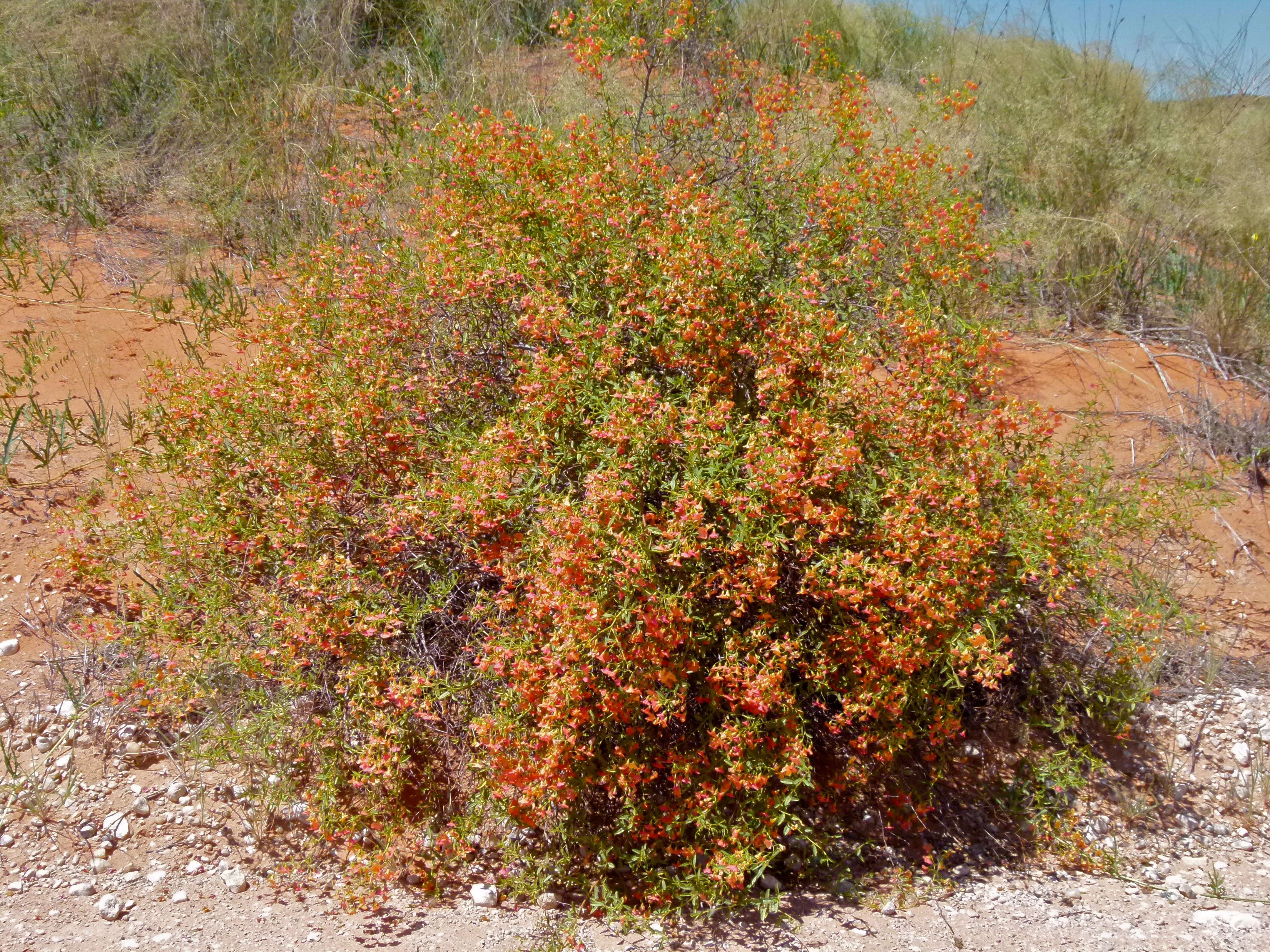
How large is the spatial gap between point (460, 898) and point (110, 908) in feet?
3.17

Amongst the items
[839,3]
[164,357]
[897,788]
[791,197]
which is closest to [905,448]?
[897,788]

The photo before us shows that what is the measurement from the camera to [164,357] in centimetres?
466

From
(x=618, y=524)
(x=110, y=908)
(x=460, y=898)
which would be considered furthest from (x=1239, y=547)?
(x=110, y=908)

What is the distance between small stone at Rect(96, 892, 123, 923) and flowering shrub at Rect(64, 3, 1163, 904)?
56 centimetres

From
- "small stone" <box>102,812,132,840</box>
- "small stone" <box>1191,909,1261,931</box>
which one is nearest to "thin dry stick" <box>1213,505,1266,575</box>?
"small stone" <box>1191,909,1261,931</box>

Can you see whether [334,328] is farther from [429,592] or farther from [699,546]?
[699,546]

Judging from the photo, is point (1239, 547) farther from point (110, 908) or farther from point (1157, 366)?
point (110, 908)

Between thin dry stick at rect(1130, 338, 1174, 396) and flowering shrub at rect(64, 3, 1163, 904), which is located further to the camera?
thin dry stick at rect(1130, 338, 1174, 396)

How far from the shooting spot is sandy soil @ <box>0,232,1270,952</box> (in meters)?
2.62

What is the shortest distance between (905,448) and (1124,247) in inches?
142

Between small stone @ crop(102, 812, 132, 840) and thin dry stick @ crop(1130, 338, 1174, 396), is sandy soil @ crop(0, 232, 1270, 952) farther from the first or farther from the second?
thin dry stick @ crop(1130, 338, 1174, 396)

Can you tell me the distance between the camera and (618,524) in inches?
105

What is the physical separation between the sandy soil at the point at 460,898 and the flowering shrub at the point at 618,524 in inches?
9.2

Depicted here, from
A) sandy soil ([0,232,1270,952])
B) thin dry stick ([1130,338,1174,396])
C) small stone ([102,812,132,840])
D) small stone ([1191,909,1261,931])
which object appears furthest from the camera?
thin dry stick ([1130,338,1174,396])
